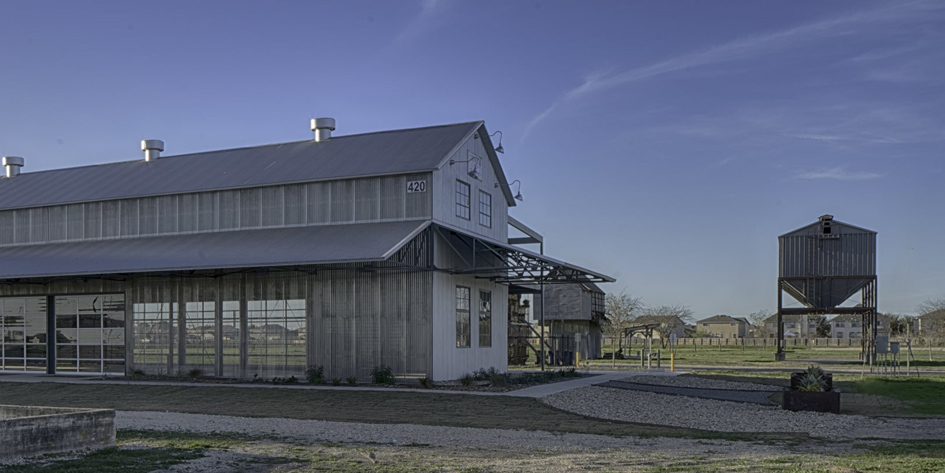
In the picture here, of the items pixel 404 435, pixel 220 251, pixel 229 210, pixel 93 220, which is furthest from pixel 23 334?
pixel 404 435

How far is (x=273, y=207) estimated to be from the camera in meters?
28.3

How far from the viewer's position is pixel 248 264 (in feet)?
77.7

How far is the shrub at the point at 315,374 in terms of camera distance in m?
25.4

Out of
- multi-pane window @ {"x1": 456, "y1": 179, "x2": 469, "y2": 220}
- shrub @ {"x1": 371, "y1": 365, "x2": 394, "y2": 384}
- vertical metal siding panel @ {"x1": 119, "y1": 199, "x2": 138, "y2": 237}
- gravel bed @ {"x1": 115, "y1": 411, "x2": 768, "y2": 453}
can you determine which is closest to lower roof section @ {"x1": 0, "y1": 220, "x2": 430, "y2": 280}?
vertical metal siding panel @ {"x1": 119, "y1": 199, "x2": 138, "y2": 237}

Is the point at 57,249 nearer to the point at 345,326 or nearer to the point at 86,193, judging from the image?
the point at 86,193

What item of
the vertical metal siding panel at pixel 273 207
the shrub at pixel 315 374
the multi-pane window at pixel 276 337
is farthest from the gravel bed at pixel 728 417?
the vertical metal siding panel at pixel 273 207

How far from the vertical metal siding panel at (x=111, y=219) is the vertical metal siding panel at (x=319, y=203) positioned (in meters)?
7.86

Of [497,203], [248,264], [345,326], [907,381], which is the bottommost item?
[907,381]

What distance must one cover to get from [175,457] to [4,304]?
24.3 metres

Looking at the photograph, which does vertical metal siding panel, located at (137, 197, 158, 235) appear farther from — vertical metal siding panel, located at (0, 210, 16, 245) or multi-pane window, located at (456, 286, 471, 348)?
multi-pane window, located at (456, 286, 471, 348)

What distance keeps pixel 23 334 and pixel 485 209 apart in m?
17.3

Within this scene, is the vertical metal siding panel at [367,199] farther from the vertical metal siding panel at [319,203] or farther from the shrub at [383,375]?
the shrub at [383,375]

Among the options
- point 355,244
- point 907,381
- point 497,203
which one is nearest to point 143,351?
point 355,244

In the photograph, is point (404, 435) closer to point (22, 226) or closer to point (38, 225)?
point (38, 225)
